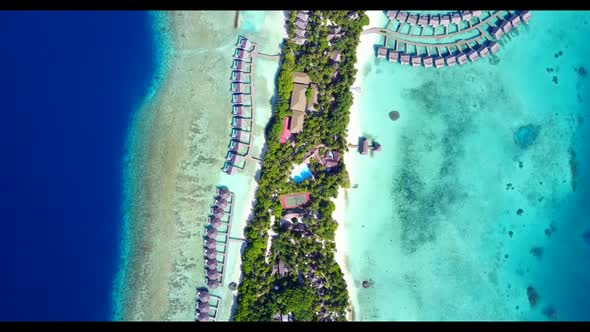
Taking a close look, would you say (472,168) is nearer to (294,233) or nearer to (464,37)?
(464,37)

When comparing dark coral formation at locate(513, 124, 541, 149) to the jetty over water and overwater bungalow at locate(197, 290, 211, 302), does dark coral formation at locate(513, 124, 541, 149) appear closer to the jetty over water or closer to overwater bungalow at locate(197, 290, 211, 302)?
the jetty over water

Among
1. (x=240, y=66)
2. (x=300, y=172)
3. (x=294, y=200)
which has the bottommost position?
(x=294, y=200)

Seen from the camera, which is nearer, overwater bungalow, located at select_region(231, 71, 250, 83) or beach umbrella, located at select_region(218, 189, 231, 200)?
beach umbrella, located at select_region(218, 189, 231, 200)

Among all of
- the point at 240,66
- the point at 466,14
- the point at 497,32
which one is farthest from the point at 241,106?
the point at 497,32

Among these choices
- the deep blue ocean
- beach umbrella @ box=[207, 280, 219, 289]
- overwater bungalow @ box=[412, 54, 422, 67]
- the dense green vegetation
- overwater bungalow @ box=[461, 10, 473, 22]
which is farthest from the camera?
the deep blue ocean

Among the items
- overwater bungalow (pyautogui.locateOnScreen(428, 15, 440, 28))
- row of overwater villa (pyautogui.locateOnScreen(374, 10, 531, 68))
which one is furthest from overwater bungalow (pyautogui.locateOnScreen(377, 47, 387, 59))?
overwater bungalow (pyautogui.locateOnScreen(428, 15, 440, 28))

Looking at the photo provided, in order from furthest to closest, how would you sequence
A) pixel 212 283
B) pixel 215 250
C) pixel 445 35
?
pixel 445 35, pixel 215 250, pixel 212 283

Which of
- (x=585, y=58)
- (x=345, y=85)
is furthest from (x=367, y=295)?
(x=585, y=58)

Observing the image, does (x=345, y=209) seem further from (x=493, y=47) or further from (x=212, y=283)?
(x=493, y=47)
